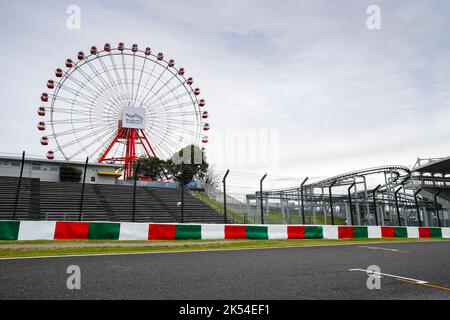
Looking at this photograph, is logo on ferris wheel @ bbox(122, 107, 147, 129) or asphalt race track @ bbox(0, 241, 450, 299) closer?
asphalt race track @ bbox(0, 241, 450, 299)

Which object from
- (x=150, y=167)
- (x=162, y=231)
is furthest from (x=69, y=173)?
(x=162, y=231)

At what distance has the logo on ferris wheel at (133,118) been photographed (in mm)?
35469

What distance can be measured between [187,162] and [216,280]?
49422 mm

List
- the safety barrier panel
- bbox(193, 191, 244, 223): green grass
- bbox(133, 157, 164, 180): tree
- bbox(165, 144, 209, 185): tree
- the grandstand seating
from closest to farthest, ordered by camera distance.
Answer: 1. the safety barrier panel
2. the grandstand seating
3. bbox(193, 191, 244, 223): green grass
4. bbox(133, 157, 164, 180): tree
5. bbox(165, 144, 209, 185): tree

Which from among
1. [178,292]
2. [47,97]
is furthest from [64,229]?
[47,97]

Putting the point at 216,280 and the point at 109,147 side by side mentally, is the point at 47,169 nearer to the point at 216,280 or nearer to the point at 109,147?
the point at 109,147

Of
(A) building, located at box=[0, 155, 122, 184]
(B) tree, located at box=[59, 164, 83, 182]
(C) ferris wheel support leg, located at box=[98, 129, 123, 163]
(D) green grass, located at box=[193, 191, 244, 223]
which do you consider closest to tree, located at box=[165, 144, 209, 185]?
(C) ferris wheel support leg, located at box=[98, 129, 123, 163]

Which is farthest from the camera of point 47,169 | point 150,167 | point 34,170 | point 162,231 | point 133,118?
point 150,167

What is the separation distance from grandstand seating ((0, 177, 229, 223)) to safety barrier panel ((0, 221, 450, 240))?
839 cm

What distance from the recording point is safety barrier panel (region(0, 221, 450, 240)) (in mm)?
9102

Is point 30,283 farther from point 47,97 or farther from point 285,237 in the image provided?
point 47,97

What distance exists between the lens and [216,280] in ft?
13.2

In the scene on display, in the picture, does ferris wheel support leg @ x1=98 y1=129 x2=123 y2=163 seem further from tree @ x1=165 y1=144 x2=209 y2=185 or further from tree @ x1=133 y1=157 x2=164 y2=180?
tree @ x1=165 y1=144 x2=209 y2=185

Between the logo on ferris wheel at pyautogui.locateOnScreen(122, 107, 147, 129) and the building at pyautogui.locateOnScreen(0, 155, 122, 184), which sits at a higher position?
the logo on ferris wheel at pyautogui.locateOnScreen(122, 107, 147, 129)
